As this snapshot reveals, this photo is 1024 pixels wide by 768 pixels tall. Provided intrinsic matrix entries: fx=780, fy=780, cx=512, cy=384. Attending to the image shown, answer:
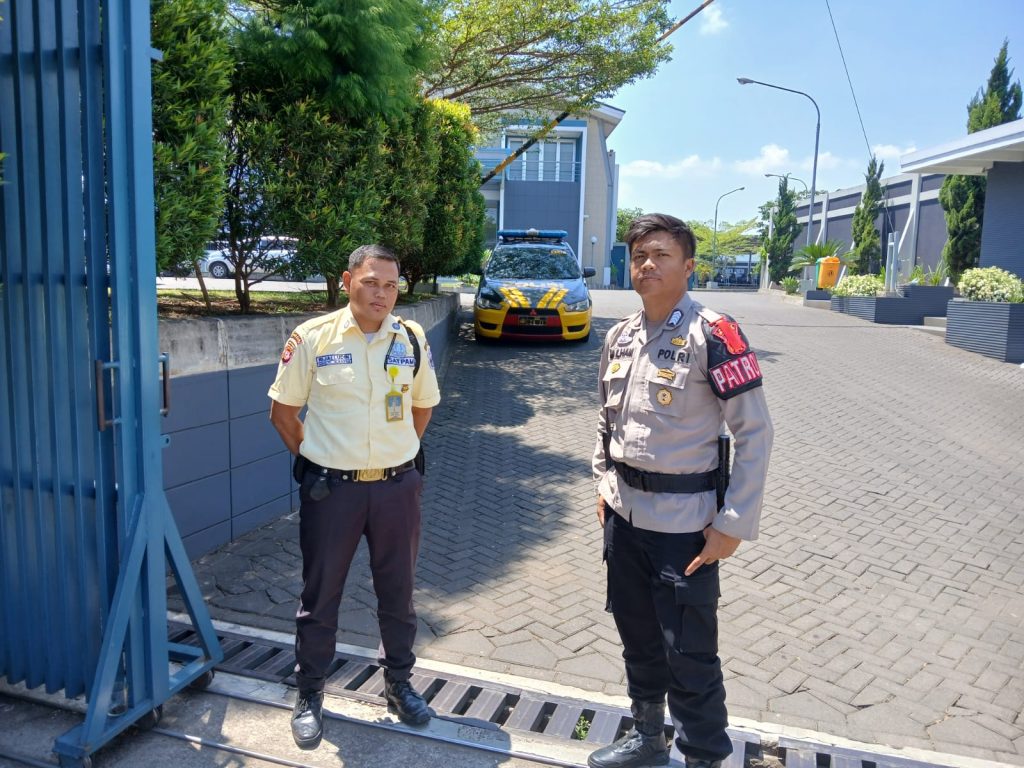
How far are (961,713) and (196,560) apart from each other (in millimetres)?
4014

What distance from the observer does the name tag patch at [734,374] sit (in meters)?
2.53

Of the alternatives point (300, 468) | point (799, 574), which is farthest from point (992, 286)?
point (300, 468)

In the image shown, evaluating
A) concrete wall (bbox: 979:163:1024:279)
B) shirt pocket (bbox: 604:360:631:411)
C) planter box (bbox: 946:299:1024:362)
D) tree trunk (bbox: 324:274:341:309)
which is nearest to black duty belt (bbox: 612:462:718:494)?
shirt pocket (bbox: 604:360:631:411)

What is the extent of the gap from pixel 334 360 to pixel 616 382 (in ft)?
3.55

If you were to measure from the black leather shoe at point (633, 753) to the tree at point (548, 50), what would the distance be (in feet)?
32.8

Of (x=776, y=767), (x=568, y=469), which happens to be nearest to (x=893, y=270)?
(x=568, y=469)

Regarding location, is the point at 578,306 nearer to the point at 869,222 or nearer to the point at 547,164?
the point at 869,222

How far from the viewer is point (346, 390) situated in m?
3.00

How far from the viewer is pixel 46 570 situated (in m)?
3.06

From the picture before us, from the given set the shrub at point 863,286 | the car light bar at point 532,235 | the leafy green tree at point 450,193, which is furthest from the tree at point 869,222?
the leafy green tree at point 450,193

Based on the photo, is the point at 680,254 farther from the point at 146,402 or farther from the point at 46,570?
the point at 46,570

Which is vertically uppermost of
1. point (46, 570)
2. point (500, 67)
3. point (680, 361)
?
point (500, 67)

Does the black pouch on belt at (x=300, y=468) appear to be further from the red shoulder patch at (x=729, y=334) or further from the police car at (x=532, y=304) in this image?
the police car at (x=532, y=304)

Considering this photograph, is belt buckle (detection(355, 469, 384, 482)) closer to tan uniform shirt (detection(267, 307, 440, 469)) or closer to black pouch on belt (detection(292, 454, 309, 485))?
tan uniform shirt (detection(267, 307, 440, 469))
